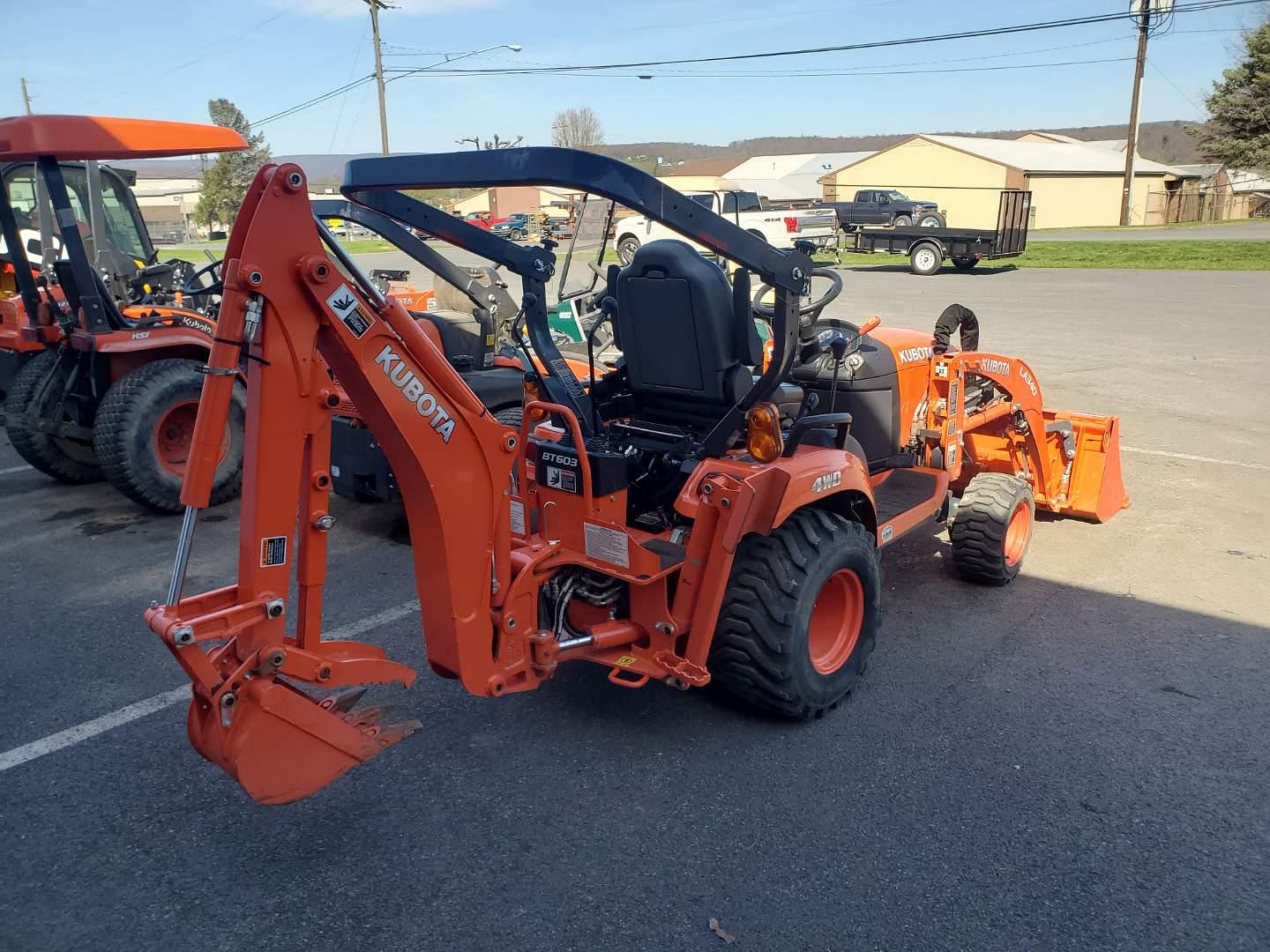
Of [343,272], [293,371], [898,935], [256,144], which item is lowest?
[898,935]

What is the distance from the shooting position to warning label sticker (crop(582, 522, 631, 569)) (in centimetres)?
368

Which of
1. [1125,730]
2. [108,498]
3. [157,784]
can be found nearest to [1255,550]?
[1125,730]

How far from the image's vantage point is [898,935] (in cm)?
282

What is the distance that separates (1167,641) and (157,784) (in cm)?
445

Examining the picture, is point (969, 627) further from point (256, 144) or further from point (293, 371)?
point (256, 144)

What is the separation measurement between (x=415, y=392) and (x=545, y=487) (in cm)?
94

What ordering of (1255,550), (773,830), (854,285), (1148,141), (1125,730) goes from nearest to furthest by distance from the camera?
(773,830) → (1125,730) → (1255,550) → (854,285) → (1148,141)

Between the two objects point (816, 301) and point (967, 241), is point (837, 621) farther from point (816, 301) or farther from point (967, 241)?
point (967, 241)

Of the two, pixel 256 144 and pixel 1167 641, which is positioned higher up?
pixel 256 144

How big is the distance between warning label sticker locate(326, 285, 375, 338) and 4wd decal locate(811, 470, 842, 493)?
1.83 m

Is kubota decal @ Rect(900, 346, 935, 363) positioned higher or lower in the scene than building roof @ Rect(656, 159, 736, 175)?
lower

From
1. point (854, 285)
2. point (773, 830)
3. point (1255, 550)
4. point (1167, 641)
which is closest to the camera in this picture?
point (773, 830)

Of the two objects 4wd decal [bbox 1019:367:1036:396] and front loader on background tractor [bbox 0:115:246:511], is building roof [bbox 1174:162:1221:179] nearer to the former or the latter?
4wd decal [bbox 1019:367:1036:396]

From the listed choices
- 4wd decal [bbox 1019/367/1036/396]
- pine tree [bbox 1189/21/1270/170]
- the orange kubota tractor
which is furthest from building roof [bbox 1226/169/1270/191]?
the orange kubota tractor
